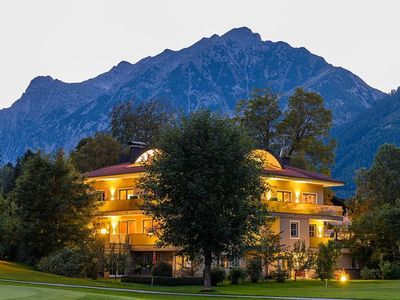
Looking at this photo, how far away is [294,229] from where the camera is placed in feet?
230

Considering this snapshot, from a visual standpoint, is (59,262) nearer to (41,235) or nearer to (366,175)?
Answer: (41,235)

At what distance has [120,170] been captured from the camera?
72750 mm

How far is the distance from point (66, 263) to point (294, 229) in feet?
78.7

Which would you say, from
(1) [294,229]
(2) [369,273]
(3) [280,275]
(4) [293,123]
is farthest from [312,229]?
(4) [293,123]

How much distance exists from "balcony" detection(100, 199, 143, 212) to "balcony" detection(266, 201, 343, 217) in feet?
39.7

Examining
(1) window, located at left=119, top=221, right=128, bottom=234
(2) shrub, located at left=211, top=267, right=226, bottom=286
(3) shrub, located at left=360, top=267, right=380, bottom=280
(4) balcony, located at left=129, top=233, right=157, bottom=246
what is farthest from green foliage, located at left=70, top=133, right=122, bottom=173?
(2) shrub, located at left=211, top=267, right=226, bottom=286

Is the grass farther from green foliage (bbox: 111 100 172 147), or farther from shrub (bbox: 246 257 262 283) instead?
green foliage (bbox: 111 100 172 147)

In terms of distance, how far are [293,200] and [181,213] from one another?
29.2 metres

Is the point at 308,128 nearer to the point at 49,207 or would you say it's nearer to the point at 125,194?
the point at 125,194

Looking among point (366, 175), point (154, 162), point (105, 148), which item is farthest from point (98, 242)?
point (366, 175)

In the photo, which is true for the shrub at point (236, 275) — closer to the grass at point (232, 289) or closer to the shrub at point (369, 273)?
the grass at point (232, 289)

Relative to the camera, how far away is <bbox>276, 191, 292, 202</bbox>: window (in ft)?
236

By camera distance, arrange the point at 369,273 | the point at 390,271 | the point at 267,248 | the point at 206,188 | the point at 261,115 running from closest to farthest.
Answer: the point at 206,188 → the point at 267,248 → the point at 390,271 → the point at 369,273 → the point at 261,115

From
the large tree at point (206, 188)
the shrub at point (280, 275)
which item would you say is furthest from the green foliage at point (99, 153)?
the large tree at point (206, 188)
